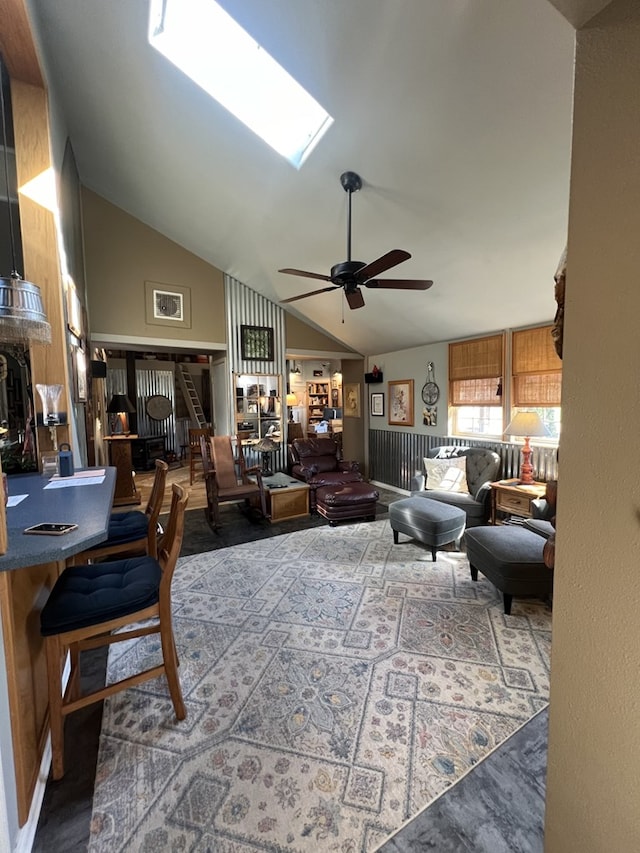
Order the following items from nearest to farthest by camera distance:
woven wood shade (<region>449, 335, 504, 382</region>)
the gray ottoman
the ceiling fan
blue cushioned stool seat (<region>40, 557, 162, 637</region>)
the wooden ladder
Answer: blue cushioned stool seat (<region>40, 557, 162, 637</region>)
the ceiling fan
the gray ottoman
woven wood shade (<region>449, 335, 504, 382</region>)
the wooden ladder

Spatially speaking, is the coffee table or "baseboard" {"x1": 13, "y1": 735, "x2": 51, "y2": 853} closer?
"baseboard" {"x1": 13, "y1": 735, "x2": 51, "y2": 853}

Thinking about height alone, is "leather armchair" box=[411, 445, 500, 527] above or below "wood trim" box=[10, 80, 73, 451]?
below

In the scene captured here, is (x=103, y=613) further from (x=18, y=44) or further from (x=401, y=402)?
(x=401, y=402)

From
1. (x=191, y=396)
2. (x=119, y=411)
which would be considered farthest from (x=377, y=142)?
(x=191, y=396)

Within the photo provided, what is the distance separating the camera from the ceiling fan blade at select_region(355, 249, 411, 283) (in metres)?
2.46

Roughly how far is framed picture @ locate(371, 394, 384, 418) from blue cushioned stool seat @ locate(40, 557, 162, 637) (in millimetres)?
5353

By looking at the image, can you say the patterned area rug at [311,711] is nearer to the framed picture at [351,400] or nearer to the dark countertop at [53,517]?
the dark countertop at [53,517]

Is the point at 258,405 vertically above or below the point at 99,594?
above

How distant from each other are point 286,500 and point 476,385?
2.99m

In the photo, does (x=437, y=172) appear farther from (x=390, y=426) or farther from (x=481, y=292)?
(x=390, y=426)

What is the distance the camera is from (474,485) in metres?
4.43

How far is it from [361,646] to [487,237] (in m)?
3.42

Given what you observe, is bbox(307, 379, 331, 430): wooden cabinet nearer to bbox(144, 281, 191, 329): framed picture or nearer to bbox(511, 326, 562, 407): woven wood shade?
bbox(144, 281, 191, 329): framed picture

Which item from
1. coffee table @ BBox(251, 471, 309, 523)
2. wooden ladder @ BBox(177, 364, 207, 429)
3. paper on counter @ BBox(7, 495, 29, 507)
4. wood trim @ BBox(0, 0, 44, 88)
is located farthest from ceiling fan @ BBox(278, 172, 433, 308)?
wooden ladder @ BBox(177, 364, 207, 429)
